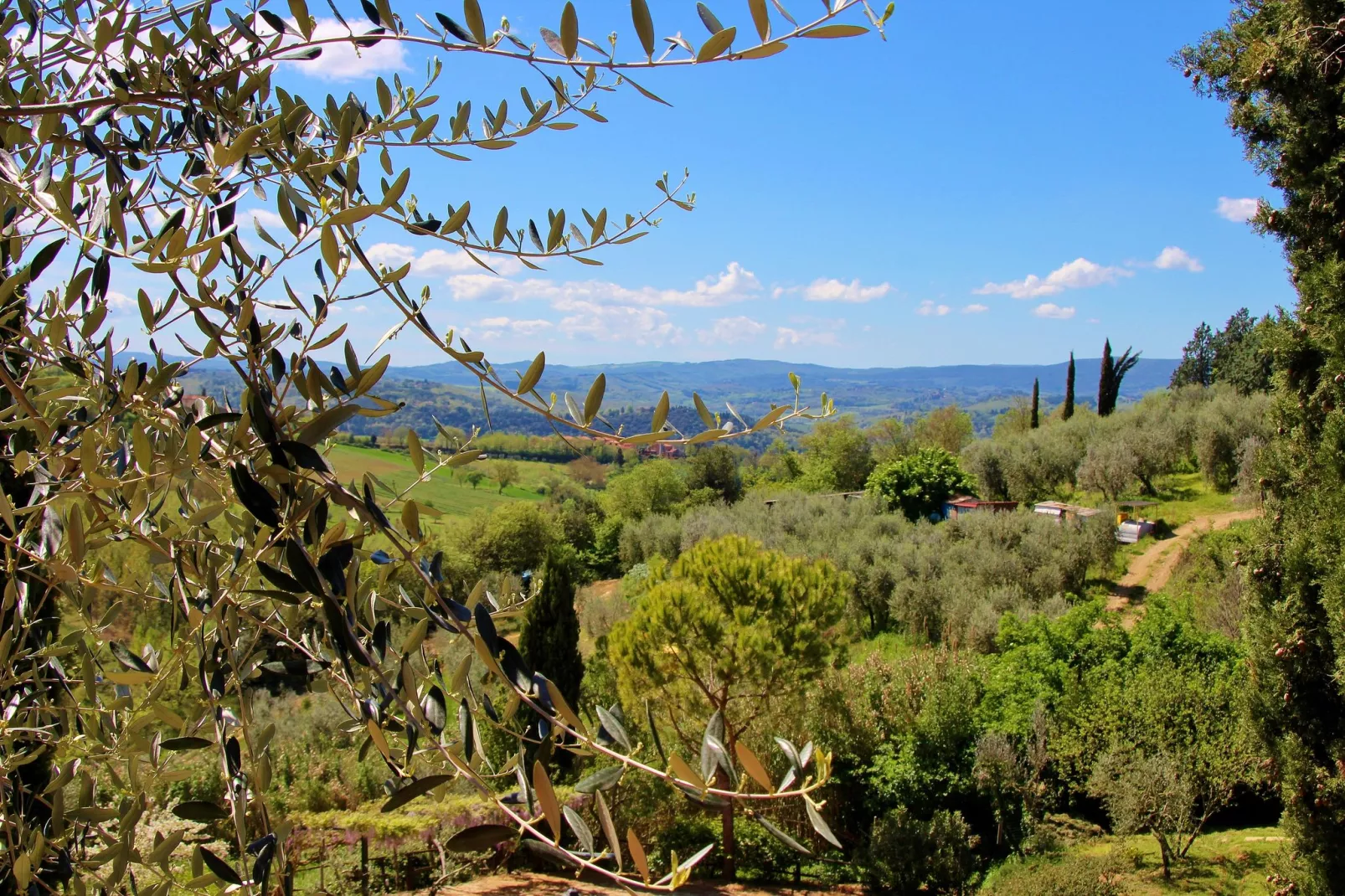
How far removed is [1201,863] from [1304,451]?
5046mm

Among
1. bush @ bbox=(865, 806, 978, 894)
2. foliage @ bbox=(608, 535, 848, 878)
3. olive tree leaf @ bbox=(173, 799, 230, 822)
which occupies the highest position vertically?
olive tree leaf @ bbox=(173, 799, 230, 822)

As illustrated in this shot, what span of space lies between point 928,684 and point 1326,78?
8.03 m

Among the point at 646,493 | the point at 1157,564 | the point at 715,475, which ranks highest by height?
the point at 715,475

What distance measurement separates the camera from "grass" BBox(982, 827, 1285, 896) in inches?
323

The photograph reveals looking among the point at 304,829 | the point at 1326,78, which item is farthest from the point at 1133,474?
the point at 304,829

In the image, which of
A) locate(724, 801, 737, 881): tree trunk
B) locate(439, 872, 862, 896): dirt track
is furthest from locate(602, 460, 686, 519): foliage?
locate(439, 872, 862, 896): dirt track

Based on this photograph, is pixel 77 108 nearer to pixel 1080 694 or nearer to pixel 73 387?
pixel 73 387

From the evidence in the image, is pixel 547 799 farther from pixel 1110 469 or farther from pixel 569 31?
pixel 1110 469

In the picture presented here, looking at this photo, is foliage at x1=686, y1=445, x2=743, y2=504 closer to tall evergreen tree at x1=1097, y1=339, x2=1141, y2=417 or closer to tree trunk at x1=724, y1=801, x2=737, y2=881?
tall evergreen tree at x1=1097, y1=339, x2=1141, y2=417

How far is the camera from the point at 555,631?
12.4 metres

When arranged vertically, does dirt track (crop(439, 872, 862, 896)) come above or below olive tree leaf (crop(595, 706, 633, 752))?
below

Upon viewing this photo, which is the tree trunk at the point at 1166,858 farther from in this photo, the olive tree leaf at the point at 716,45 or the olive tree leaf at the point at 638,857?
the olive tree leaf at the point at 716,45

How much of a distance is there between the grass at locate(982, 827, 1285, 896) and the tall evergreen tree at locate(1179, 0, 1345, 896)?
7.57ft

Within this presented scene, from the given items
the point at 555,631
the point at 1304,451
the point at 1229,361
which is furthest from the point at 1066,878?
the point at 1229,361
